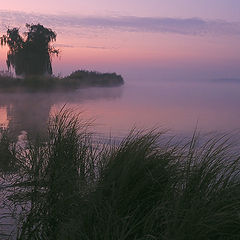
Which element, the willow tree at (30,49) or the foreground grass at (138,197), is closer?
the foreground grass at (138,197)

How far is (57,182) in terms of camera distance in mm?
4465

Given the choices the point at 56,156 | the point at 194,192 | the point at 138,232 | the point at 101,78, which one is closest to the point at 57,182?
the point at 56,156

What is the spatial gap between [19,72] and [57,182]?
39606mm

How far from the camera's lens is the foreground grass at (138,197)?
3082 mm

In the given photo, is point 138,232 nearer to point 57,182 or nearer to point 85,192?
point 85,192

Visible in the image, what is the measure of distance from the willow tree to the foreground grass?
37853 millimetres

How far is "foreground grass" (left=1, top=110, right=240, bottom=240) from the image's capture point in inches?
121

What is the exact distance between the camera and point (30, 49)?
41.6m

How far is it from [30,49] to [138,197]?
3929 cm

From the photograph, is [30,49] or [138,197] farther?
[30,49]

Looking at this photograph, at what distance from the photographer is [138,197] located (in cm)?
398

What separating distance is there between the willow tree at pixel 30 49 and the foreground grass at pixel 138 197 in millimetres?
37853

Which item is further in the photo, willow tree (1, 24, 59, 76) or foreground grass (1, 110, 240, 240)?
willow tree (1, 24, 59, 76)

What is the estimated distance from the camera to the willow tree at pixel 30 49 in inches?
1628
